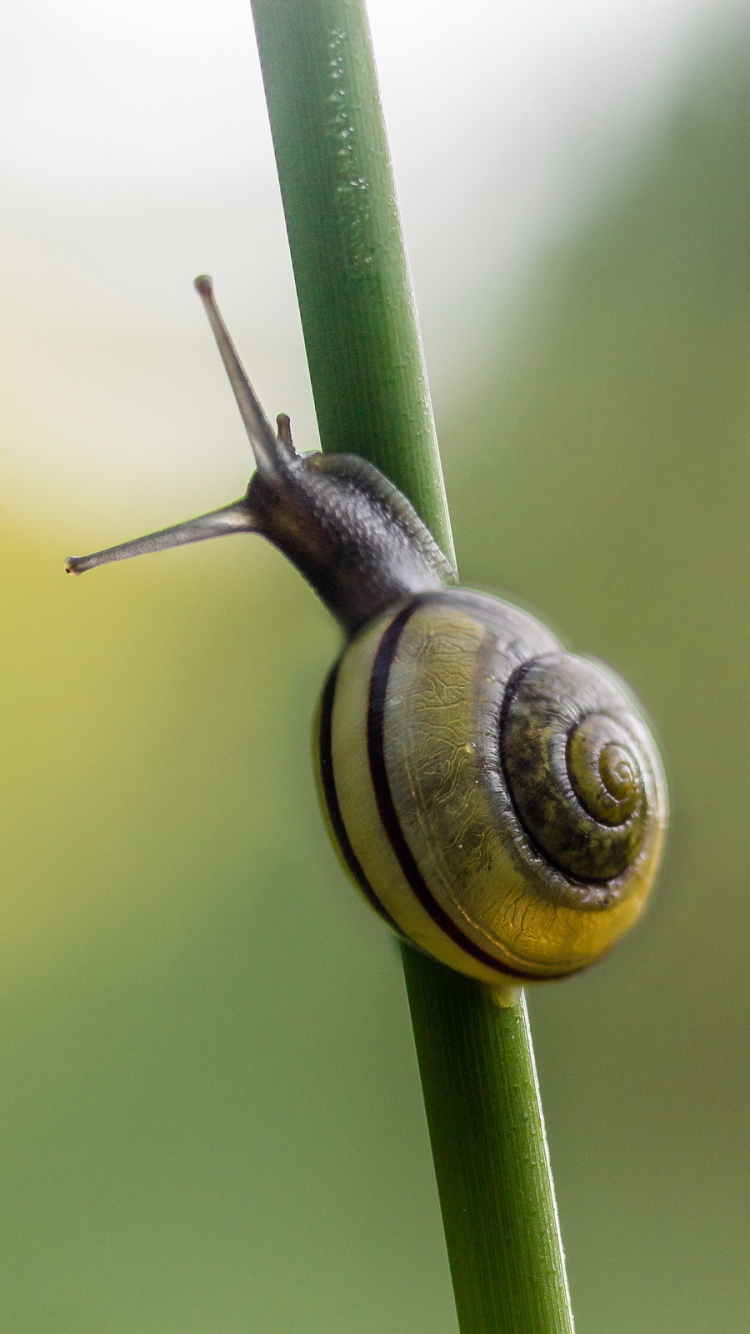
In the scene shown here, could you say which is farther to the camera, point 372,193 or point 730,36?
point 730,36

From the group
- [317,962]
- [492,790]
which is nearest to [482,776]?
[492,790]

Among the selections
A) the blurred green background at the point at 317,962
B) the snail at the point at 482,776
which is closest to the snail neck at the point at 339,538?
the snail at the point at 482,776

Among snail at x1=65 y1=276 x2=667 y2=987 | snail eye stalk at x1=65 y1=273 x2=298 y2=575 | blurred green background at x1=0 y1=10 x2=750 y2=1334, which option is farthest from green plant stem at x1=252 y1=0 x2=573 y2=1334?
blurred green background at x1=0 y1=10 x2=750 y2=1334

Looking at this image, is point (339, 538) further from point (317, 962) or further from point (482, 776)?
point (317, 962)

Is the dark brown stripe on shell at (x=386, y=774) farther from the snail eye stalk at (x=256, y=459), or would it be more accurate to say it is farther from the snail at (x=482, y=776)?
the snail eye stalk at (x=256, y=459)

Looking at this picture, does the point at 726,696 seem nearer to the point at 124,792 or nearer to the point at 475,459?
the point at 475,459

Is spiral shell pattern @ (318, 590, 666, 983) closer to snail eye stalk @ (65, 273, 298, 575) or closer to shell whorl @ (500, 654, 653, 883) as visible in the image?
shell whorl @ (500, 654, 653, 883)

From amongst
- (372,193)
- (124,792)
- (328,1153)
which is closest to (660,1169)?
(328,1153)
